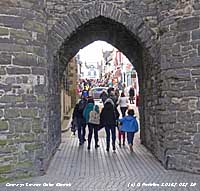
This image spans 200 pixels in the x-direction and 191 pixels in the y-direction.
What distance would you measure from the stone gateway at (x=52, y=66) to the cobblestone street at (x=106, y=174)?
1.11 ft

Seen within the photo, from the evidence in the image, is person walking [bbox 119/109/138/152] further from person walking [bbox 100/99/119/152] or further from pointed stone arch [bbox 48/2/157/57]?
pointed stone arch [bbox 48/2/157/57]

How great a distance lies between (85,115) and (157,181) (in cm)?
528

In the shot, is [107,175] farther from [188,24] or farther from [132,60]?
[132,60]

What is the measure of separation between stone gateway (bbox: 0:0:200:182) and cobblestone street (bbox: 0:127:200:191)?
34 centimetres

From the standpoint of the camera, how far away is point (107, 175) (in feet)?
26.1

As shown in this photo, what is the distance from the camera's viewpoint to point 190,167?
8.12m

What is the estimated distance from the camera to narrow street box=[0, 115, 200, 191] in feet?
22.5

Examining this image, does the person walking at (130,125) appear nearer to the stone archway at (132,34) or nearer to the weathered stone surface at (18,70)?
the stone archway at (132,34)

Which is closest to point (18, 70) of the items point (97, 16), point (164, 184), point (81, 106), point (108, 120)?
point (97, 16)

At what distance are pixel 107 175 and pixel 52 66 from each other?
3442mm

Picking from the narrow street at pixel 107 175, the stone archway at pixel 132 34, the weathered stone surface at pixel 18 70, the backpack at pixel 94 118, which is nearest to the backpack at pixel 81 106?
the backpack at pixel 94 118

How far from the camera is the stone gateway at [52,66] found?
7699 mm

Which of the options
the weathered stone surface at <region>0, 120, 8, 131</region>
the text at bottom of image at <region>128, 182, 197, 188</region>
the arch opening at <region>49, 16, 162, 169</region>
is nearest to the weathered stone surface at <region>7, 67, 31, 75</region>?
the weathered stone surface at <region>0, 120, 8, 131</region>

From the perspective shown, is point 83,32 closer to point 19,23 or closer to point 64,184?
point 19,23
